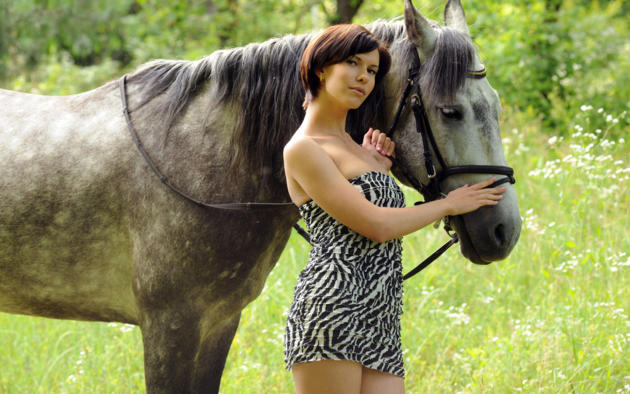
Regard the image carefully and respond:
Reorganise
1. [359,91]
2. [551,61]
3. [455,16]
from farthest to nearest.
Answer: [551,61] < [455,16] < [359,91]

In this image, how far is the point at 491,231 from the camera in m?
2.23

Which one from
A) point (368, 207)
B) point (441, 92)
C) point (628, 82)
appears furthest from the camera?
point (628, 82)

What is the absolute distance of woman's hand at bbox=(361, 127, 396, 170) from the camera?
89.8 inches

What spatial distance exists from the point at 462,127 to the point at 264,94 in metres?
0.77

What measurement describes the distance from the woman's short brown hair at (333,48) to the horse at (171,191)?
1.23 ft

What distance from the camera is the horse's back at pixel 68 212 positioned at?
2584 millimetres

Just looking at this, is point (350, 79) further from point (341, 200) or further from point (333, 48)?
point (341, 200)

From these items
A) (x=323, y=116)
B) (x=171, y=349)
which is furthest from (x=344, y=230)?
(x=171, y=349)

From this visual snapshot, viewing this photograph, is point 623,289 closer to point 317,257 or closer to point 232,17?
point 317,257

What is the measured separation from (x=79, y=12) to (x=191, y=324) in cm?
972

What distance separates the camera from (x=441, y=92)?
7.45ft

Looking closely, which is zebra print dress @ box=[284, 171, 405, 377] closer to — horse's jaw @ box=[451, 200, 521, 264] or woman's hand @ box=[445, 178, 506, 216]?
woman's hand @ box=[445, 178, 506, 216]

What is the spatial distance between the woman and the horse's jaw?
0.10 metres

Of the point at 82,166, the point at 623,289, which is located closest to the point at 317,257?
the point at 82,166
